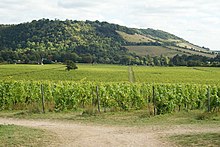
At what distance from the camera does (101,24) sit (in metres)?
187

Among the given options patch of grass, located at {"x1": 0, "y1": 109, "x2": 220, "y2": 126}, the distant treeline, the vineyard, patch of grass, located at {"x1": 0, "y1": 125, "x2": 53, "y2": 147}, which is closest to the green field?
the vineyard

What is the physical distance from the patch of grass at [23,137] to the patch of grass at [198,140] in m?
4.50

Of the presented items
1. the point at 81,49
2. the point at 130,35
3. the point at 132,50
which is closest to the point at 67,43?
the point at 81,49

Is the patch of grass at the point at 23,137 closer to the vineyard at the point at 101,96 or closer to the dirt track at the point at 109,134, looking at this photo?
the dirt track at the point at 109,134

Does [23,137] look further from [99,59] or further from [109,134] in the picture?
[99,59]

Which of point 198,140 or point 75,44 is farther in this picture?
point 75,44

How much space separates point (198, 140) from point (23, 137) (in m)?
6.17

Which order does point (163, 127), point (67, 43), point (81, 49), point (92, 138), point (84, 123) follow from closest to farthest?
point (92, 138)
point (163, 127)
point (84, 123)
point (81, 49)
point (67, 43)

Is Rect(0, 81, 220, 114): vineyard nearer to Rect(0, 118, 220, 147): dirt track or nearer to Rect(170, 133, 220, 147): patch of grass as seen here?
Rect(0, 118, 220, 147): dirt track

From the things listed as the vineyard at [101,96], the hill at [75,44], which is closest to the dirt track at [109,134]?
the vineyard at [101,96]

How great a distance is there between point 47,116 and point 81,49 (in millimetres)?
116721

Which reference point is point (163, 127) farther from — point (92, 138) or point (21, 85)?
point (21, 85)

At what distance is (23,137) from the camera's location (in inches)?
542

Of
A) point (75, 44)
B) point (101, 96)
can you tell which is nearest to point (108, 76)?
point (101, 96)
